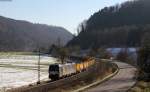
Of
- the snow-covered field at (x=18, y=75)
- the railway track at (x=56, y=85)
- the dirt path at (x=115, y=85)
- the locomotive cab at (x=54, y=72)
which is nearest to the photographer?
the dirt path at (x=115, y=85)

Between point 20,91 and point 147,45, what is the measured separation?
1244cm

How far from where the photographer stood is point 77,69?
7525cm

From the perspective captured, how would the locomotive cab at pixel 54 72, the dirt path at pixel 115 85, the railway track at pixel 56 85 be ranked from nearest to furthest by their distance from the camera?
1. the dirt path at pixel 115 85
2. the railway track at pixel 56 85
3. the locomotive cab at pixel 54 72

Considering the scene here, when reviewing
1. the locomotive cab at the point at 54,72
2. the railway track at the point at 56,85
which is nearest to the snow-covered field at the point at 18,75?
the locomotive cab at the point at 54,72

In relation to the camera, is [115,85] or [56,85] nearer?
[115,85]

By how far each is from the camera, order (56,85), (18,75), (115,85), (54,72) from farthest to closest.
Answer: (18,75) → (54,72) → (56,85) → (115,85)

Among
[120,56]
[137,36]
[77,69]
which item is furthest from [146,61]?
[137,36]

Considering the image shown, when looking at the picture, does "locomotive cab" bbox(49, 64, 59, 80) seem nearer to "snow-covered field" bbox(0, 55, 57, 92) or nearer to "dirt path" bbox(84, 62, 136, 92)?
"snow-covered field" bbox(0, 55, 57, 92)

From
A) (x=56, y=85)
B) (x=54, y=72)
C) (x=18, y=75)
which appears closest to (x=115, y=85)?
(x=56, y=85)

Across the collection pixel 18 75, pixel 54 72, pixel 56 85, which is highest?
pixel 54 72

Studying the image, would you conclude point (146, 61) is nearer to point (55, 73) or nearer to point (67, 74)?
point (55, 73)

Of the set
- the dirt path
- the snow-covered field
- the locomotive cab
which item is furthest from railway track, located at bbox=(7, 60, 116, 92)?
the locomotive cab

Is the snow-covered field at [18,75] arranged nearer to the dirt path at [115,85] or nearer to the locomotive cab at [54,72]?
the locomotive cab at [54,72]

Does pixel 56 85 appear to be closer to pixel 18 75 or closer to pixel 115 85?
pixel 115 85
